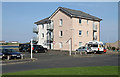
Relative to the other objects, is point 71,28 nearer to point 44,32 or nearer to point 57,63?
point 44,32

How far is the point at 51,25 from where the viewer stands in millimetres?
44500

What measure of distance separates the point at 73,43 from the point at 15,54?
20882 mm

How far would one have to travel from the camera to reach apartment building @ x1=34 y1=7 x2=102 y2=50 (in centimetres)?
3962

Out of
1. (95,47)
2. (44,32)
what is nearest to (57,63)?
(95,47)

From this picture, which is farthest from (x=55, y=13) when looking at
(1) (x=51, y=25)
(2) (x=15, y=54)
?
(2) (x=15, y=54)

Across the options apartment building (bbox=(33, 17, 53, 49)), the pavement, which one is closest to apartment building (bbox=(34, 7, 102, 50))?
apartment building (bbox=(33, 17, 53, 49))

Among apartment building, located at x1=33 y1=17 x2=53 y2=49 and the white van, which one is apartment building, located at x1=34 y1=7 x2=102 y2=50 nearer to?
apartment building, located at x1=33 y1=17 x2=53 y2=49

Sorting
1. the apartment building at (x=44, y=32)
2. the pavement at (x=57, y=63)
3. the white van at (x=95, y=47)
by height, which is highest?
the apartment building at (x=44, y=32)

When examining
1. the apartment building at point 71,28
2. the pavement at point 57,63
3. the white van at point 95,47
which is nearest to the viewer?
the pavement at point 57,63

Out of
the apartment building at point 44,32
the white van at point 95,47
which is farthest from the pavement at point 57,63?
the apartment building at point 44,32

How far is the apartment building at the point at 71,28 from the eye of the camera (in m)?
39.6

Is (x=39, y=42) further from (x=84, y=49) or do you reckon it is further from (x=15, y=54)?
(x=15, y=54)

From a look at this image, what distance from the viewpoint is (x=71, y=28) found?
129ft

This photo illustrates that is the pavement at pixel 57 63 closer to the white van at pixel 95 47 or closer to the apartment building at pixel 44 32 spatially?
the white van at pixel 95 47
